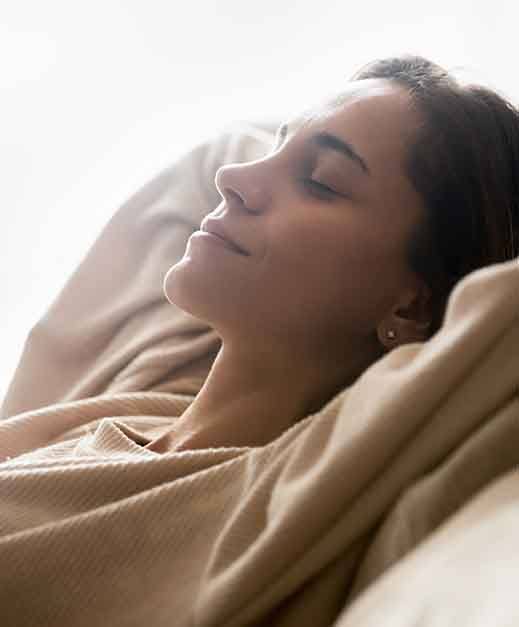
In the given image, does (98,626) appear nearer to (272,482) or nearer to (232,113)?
(272,482)

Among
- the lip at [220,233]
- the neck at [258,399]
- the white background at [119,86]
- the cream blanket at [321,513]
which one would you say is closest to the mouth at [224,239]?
the lip at [220,233]

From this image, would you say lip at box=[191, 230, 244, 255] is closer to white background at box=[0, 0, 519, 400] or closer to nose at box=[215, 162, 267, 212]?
nose at box=[215, 162, 267, 212]

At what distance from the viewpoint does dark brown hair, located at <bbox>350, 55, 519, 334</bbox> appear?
900mm

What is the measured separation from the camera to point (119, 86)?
1.65 metres

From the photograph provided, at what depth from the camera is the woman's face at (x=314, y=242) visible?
88 centimetres

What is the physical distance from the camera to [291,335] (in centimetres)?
90

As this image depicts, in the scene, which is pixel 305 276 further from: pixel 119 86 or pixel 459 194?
pixel 119 86

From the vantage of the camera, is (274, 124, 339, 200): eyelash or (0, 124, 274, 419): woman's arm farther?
(0, 124, 274, 419): woman's arm

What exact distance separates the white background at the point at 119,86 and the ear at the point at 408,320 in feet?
2.49

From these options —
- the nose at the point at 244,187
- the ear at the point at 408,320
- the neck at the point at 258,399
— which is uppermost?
the nose at the point at 244,187

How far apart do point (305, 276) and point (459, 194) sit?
0.17 meters

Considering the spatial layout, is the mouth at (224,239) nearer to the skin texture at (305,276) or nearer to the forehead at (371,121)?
the skin texture at (305,276)

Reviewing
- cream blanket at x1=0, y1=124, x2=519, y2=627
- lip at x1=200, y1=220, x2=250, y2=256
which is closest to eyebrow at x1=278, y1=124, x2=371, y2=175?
lip at x1=200, y1=220, x2=250, y2=256

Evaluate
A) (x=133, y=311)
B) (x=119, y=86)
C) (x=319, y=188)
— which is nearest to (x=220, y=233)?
(x=319, y=188)
